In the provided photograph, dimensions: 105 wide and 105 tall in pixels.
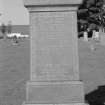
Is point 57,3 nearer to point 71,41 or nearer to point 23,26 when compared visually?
point 71,41

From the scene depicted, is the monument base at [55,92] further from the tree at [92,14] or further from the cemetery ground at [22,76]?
the tree at [92,14]

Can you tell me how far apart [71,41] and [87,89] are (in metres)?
4.78

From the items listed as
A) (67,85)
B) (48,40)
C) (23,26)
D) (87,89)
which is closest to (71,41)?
(48,40)

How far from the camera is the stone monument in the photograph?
8711 millimetres

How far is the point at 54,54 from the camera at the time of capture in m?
8.77

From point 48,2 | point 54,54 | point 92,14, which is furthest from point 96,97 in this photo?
point 92,14

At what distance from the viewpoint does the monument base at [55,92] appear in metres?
8.71

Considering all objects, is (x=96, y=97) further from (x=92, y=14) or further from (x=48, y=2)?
(x=92, y=14)

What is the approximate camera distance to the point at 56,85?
8727mm

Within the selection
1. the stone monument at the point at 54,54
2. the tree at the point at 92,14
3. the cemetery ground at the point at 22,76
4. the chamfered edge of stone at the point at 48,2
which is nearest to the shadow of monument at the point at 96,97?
the cemetery ground at the point at 22,76

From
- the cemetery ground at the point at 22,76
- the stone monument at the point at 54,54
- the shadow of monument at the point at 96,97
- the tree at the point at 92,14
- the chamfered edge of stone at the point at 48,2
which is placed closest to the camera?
the chamfered edge of stone at the point at 48,2

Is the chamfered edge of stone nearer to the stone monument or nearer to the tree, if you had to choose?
the stone monument

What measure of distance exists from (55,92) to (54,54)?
1.03m

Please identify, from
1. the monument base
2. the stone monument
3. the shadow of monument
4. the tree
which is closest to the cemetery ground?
the shadow of monument
